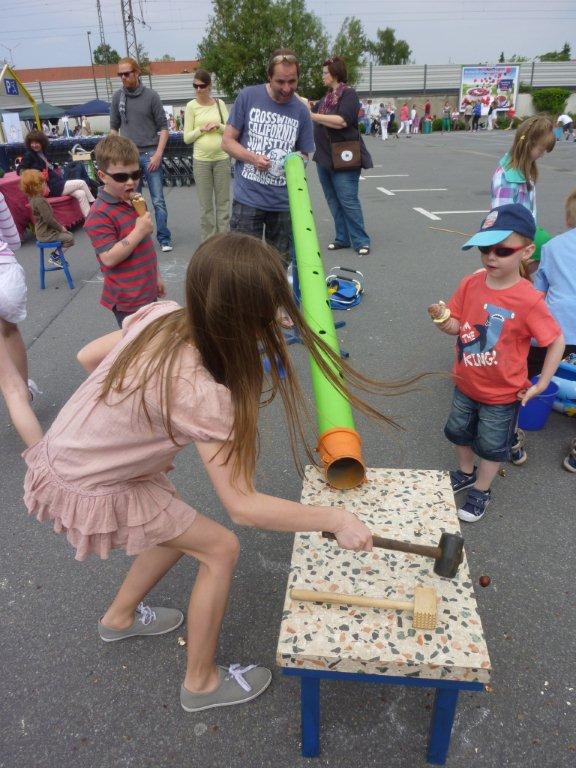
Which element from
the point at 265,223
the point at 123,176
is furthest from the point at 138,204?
the point at 265,223

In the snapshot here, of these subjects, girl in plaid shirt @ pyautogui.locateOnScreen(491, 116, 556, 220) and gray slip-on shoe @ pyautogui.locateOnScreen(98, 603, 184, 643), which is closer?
gray slip-on shoe @ pyautogui.locateOnScreen(98, 603, 184, 643)

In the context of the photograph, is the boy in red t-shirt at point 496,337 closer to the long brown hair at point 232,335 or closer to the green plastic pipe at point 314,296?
the green plastic pipe at point 314,296

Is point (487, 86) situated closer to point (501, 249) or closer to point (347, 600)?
point (501, 249)

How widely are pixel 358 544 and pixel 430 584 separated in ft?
1.20

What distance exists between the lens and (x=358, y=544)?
1459 millimetres

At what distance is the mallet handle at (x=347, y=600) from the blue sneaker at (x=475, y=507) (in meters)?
1.11

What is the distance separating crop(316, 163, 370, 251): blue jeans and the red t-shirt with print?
155 inches

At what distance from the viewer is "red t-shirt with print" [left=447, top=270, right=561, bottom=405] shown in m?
2.29

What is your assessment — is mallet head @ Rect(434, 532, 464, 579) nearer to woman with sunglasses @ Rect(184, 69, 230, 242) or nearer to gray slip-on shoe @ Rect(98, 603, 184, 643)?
gray slip-on shoe @ Rect(98, 603, 184, 643)

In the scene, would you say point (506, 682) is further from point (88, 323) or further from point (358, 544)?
point (88, 323)

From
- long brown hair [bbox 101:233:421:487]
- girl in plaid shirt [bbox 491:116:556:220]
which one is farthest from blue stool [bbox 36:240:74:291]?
long brown hair [bbox 101:233:421:487]

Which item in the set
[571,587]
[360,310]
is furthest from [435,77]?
[571,587]

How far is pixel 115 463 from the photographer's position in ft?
4.87

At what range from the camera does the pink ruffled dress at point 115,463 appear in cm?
138
